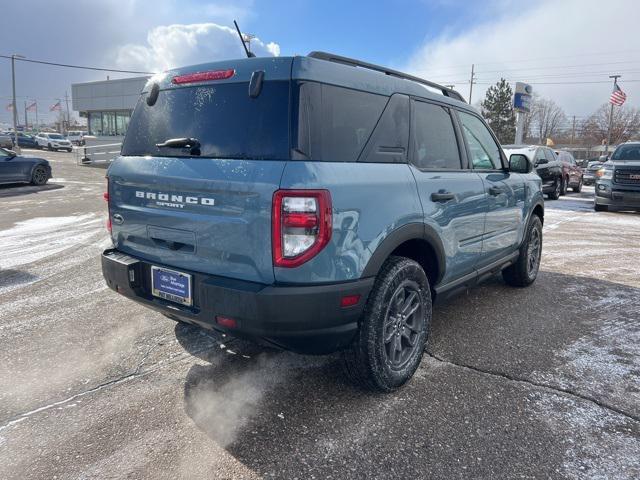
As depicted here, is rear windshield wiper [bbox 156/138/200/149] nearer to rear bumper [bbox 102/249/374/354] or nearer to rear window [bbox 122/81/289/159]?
rear window [bbox 122/81/289/159]

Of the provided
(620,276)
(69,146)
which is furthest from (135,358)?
(69,146)

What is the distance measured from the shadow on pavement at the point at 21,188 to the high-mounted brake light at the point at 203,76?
1243 centimetres

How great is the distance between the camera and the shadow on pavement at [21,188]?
527 inches

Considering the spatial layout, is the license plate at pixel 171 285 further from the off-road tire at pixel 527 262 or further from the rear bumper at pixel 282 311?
the off-road tire at pixel 527 262

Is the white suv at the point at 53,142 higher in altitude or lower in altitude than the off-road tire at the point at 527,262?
higher

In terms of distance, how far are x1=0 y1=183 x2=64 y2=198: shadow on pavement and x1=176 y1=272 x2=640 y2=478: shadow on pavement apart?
40.2ft

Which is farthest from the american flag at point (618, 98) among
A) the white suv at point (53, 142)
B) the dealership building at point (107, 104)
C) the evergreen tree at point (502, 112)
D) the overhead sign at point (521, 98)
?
the white suv at point (53, 142)

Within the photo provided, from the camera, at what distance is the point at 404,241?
9.34 ft

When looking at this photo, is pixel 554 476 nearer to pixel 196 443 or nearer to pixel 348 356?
pixel 348 356

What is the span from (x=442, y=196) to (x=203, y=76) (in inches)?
69.1

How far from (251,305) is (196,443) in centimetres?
81

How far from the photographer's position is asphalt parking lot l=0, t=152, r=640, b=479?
2324mm

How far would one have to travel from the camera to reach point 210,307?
2496 millimetres

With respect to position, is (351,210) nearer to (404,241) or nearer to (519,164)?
(404,241)
